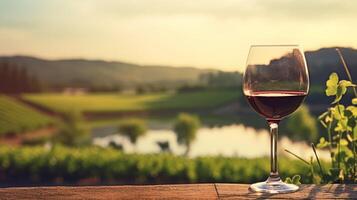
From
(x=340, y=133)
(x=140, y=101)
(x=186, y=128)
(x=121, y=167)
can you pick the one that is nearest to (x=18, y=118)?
(x=140, y=101)

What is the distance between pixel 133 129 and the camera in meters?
10.1

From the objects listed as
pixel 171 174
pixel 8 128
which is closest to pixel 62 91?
pixel 8 128

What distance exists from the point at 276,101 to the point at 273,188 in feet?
0.62

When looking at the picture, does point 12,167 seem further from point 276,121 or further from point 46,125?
point 276,121

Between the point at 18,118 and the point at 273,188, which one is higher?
the point at 18,118

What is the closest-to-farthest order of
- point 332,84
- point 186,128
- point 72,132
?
point 332,84 → point 72,132 → point 186,128

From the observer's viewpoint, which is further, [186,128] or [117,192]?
[186,128]

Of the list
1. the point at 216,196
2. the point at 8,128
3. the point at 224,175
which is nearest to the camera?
the point at 216,196

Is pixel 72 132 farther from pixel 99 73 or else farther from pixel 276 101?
pixel 276 101

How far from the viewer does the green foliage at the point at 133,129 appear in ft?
32.5

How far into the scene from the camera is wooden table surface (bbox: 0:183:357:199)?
128cm

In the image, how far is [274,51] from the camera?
1.41m

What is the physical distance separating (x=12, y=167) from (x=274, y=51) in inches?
241

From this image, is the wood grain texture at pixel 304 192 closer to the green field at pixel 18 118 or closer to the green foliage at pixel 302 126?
the green foliage at pixel 302 126
